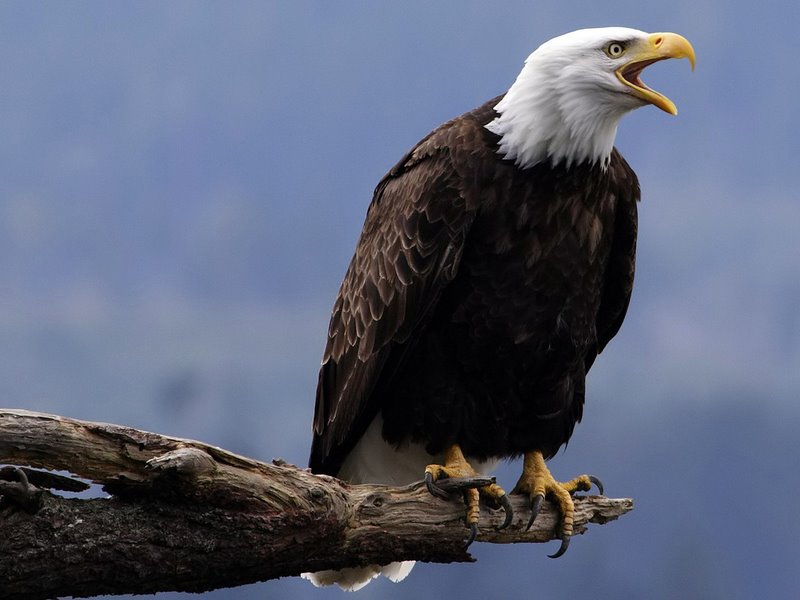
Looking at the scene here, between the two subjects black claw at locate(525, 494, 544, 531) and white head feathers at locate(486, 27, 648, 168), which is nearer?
white head feathers at locate(486, 27, 648, 168)

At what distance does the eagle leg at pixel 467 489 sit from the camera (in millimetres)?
5086

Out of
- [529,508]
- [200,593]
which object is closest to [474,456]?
[529,508]

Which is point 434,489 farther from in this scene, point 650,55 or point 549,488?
point 650,55

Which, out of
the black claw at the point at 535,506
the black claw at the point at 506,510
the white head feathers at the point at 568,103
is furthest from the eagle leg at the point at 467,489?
the white head feathers at the point at 568,103

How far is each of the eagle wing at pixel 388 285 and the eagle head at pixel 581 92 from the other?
0.38 metres

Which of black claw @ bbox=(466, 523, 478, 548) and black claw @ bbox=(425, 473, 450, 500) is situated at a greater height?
black claw @ bbox=(425, 473, 450, 500)

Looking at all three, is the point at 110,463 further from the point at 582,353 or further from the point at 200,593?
the point at 582,353

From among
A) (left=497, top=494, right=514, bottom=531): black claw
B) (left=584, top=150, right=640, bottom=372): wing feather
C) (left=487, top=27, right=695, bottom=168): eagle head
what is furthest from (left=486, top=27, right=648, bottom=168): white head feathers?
(left=497, top=494, right=514, bottom=531): black claw

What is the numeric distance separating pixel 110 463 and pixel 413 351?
1558 mm

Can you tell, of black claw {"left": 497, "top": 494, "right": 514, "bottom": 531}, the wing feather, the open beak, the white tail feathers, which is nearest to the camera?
the open beak

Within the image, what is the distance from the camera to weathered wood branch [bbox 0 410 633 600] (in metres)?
4.17

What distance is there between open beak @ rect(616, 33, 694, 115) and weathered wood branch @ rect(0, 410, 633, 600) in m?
2.13

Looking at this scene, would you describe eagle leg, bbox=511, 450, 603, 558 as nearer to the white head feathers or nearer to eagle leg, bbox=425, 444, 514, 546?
eagle leg, bbox=425, 444, 514, 546

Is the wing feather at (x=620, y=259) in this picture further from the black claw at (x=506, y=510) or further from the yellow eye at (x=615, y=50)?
the black claw at (x=506, y=510)
